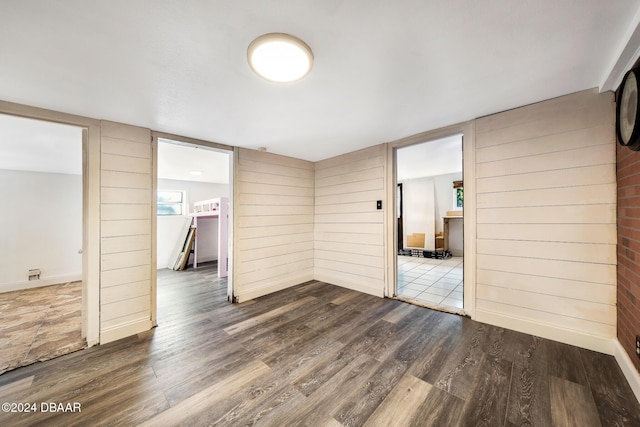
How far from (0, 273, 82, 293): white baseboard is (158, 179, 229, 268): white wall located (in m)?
1.36

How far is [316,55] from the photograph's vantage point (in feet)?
4.67

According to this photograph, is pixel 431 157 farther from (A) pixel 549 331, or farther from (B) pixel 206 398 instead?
(B) pixel 206 398

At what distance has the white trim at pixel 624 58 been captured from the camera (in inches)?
47.8

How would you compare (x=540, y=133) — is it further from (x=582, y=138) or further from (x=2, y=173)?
(x=2, y=173)

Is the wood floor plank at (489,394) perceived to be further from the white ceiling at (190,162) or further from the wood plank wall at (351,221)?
the white ceiling at (190,162)

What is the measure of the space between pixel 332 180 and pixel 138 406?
3350mm

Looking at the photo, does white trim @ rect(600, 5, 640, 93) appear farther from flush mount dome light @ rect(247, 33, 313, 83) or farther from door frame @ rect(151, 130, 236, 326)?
door frame @ rect(151, 130, 236, 326)

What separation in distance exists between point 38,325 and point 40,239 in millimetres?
2597

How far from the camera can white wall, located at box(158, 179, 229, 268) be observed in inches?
209

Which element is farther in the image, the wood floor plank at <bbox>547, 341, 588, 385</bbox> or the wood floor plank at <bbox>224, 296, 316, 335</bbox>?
the wood floor plank at <bbox>224, 296, 316, 335</bbox>

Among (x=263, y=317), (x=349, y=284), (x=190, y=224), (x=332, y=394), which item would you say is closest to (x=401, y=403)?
(x=332, y=394)

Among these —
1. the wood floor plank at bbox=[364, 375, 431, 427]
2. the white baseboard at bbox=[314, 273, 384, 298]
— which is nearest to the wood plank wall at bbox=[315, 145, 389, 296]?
the white baseboard at bbox=[314, 273, 384, 298]

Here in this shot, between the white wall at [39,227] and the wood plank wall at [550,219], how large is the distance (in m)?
6.73

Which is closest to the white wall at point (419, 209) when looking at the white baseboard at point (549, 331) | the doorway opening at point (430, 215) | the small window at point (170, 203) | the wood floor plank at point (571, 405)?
the doorway opening at point (430, 215)
